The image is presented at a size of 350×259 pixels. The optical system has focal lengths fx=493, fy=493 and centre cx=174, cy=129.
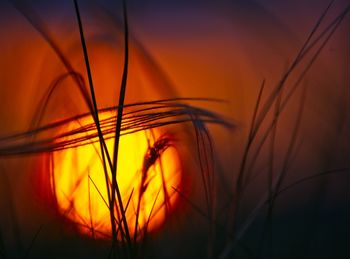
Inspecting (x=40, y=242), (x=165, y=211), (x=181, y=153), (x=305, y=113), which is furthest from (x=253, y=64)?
(x=40, y=242)

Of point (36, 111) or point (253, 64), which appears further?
point (253, 64)

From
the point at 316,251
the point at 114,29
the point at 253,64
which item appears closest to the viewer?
the point at 114,29

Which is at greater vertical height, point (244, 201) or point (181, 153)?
point (181, 153)

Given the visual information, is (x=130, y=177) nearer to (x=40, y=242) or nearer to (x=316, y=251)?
(x=40, y=242)

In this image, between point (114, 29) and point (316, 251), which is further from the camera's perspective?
point (316, 251)

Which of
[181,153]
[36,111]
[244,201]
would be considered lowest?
[244,201]

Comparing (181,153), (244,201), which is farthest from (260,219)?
(181,153)

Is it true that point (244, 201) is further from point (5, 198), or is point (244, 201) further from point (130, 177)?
point (5, 198)

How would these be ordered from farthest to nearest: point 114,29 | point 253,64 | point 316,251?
1. point 253,64
2. point 316,251
3. point 114,29

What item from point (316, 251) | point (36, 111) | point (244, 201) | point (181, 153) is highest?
point (36, 111)
